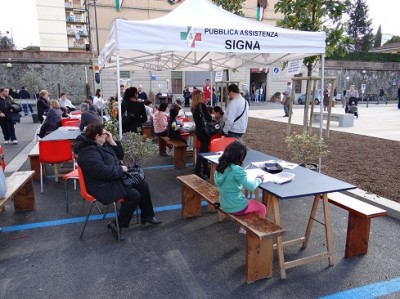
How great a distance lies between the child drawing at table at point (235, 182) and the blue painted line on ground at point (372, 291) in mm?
992

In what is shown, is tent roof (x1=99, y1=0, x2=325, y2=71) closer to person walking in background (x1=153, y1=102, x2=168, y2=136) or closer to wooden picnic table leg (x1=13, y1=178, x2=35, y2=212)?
wooden picnic table leg (x1=13, y1=178, x2=35, y2=212)

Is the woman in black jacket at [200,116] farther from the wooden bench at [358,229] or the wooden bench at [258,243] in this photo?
the wooden bench at [358,229]

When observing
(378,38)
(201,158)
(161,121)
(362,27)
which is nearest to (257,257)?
A: (201,158)

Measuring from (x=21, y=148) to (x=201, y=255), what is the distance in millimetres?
7813

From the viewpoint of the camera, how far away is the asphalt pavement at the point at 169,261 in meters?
2.81

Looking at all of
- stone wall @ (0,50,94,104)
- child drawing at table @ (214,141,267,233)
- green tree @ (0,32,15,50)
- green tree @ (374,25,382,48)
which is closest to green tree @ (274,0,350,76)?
child drawing at table @ (214,141,267,233)

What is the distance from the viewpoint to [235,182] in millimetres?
3074

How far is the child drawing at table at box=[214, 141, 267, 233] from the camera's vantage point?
3008 mm

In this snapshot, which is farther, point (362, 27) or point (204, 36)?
point (362, 27)

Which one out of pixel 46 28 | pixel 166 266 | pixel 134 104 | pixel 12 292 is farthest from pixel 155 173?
pixel 46 28

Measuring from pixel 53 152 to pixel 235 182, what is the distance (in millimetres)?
3761

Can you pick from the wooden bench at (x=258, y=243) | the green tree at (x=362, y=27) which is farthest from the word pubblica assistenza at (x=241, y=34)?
the green tree at (x=362, y=27)

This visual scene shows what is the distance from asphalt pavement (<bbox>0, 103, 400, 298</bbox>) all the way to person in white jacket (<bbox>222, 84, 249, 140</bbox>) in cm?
172

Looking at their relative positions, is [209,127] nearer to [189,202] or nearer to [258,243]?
[189,202]
